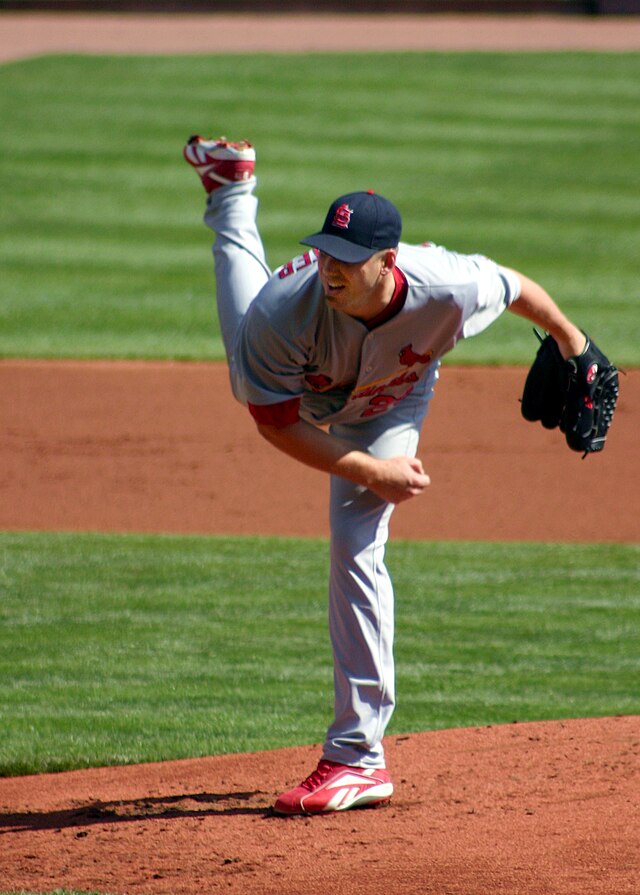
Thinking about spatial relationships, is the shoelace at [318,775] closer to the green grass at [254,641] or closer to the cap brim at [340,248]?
the green grass at [254,641]

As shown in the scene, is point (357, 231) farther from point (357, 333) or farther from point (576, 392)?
point (576, 392)

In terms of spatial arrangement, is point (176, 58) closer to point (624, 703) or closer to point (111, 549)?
point (111, 549)

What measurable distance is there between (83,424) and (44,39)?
617 inches

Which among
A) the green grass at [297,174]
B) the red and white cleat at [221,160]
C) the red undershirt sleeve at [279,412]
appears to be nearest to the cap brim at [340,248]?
the red undershirt sleeve at [279,412]

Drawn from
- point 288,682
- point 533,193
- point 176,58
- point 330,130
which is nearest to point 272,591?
point 288,682

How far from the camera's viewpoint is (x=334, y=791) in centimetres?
430

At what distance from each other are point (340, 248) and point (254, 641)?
8.76 feet

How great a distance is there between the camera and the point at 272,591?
6.59m

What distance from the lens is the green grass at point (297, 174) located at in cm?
1214

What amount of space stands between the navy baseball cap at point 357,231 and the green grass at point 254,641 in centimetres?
208

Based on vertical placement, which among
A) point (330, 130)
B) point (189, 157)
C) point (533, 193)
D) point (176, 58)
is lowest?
point (189, 157)

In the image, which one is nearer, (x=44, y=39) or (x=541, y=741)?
(x=541, y=741)

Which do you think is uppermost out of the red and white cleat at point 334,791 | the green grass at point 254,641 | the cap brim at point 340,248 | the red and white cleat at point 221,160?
the red and white cleat at point 221,160

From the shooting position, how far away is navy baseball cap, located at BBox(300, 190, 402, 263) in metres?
3.75
